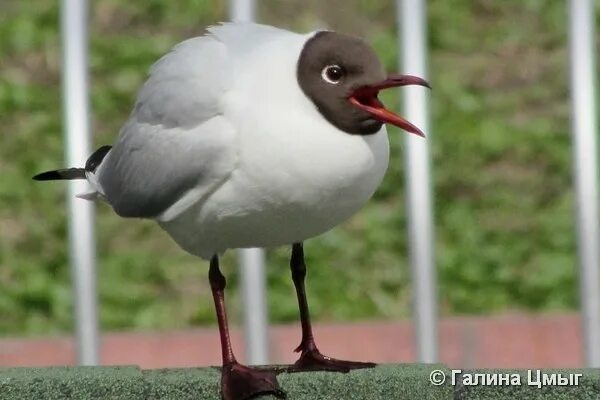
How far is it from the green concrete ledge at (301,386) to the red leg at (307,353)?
0.28 feet

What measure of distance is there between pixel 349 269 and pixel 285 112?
209cm

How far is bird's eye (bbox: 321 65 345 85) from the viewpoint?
2.21 meters

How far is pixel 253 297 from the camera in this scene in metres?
3.41

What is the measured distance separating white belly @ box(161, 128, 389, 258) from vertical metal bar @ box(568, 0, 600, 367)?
3.88 feet

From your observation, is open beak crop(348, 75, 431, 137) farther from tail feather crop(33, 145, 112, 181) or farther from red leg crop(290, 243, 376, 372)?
tail feather crop(33, 145, 112, 181)

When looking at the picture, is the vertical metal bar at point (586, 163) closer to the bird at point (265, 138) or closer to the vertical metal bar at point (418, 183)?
the vertical metal bar at point (418, 183)

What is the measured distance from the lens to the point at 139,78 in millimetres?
4758

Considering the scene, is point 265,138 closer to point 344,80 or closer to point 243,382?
point 344,80

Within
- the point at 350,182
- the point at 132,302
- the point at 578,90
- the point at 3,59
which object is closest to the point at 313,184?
the point at 350,182

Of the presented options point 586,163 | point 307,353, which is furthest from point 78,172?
point 586,163

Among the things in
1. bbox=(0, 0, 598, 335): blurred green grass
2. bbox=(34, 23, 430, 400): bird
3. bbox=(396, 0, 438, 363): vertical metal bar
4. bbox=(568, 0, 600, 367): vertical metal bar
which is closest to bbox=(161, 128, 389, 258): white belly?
bbox=(34, 23, 430, 400): bird

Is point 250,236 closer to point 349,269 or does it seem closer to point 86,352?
point 86,352

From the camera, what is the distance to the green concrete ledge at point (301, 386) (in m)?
2.17

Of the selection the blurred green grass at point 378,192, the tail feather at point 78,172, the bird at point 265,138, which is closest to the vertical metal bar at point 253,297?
the blurred green grass at point 378,192
